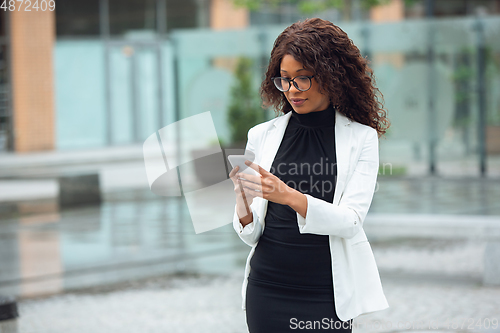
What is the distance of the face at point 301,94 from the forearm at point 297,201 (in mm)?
374

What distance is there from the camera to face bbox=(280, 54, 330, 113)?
217cm

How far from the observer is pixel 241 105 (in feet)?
45.0

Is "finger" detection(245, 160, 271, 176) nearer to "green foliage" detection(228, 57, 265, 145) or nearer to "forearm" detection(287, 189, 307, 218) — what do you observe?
"forearm" detection(287, 189, 307, 218)

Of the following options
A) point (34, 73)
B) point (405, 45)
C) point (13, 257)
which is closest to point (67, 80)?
point (34, 73)

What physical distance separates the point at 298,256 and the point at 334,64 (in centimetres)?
66

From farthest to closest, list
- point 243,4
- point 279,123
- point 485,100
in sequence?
1. point 243,4
2. point 485,100
3. point 279,123

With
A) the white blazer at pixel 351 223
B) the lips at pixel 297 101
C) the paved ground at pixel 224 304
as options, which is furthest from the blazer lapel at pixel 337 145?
the paved ground at pixel 224 304

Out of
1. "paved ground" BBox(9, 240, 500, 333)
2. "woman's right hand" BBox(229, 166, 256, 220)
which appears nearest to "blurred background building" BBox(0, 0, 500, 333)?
"paved ground" BBox(9, 240, 500, 333)

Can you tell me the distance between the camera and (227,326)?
4859 mm

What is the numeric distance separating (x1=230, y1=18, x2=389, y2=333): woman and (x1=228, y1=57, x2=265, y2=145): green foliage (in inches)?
447

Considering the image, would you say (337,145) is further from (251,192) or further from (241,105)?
(241,105)

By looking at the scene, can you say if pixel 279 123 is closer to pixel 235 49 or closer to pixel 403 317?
pixel 403 317

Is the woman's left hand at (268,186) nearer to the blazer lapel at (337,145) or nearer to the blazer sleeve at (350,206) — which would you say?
the blazer sleeve at (350,206)

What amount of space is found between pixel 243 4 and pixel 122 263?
12163 mm
